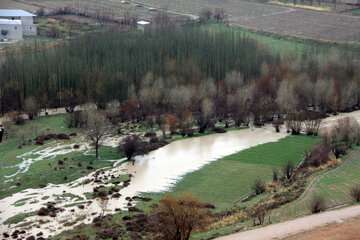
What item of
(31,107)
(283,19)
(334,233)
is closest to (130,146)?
(31,107)

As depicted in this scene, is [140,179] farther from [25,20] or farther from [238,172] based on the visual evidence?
[25,20]

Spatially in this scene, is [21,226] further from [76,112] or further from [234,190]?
[76,112]

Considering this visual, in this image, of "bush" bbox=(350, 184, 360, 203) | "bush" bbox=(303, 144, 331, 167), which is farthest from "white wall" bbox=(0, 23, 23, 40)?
"bush" bbox=(350, 184, 360, 203)

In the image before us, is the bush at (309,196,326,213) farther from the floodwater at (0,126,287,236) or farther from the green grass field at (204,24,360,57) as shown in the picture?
the green grass field at (204,24,360,57)

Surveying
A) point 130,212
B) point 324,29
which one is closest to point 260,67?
point 324,29

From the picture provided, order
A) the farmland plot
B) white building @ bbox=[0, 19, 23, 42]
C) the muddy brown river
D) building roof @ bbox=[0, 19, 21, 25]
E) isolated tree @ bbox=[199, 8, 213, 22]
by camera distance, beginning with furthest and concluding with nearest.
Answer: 1. isolated tree @ bbox=[199, 8, 213, 22]
2. the farmland plot
3. building roof @ bbox=[0, 19, 21, 25]
4. white building @ bbox=[0, 19, 23, 42]
5. the muddy brown river

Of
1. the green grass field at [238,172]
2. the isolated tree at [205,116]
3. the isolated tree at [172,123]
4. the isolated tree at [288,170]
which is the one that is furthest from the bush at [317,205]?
the isolated tree at [205,116]
